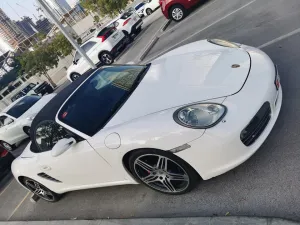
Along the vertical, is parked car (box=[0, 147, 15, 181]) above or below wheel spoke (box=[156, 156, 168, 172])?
above

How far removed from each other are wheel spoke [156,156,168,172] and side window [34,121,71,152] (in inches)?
45.7

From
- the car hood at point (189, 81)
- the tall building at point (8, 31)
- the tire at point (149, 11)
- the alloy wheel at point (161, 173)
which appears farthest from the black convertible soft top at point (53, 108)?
the tall building at point (8, 31)

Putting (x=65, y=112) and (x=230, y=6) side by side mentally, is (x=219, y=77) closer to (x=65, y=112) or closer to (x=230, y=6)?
(x=65, y=112)

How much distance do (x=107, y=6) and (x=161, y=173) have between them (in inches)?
1377

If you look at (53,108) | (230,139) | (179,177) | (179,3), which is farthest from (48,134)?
(179,3)

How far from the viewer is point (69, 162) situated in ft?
10.7

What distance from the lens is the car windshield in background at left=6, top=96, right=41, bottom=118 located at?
892 centimetres

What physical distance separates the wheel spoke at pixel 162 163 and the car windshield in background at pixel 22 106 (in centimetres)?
741

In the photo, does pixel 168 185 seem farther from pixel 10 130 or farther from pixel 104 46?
pixel 104 46

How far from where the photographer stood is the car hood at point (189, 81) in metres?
2.82

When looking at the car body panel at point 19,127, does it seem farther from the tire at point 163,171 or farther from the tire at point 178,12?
the tire at point 163,171

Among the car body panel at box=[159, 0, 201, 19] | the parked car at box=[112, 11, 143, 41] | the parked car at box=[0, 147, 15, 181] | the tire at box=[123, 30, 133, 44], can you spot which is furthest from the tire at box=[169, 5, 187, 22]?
the parked car at box=[0, 147, 15, 181]

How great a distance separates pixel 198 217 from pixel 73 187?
1.86 m

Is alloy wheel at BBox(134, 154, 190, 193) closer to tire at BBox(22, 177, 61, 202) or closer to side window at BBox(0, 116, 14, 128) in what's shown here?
tire at BBox(22, 177, 61, 202)
